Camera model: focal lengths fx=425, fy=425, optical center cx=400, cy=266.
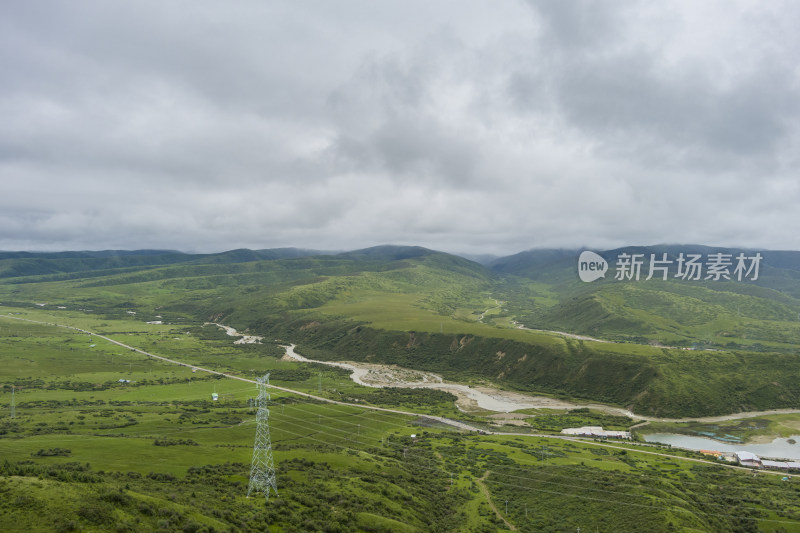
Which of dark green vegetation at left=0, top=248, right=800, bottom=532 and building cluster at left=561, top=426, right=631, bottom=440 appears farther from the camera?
building cluster at left=561, top=426, right=631, bottom=440

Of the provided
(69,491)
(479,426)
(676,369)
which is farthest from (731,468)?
(69,491)

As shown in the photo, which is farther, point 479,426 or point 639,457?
point 479,426

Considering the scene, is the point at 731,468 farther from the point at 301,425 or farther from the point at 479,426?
the point at 301,425

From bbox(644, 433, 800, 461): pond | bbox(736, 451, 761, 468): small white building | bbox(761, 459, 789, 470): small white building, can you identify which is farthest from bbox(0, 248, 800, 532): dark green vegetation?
bbox(644, 433, 800, 461): pond

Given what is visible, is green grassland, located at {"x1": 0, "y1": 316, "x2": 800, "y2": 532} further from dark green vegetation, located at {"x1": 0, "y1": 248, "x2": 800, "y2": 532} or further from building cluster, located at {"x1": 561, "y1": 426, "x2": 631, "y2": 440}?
building cluster, located at {"x1": 561, "y1": 426, "x2": 631, "y2": 440}

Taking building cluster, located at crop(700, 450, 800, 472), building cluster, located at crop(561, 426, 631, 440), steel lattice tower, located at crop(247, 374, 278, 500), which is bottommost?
building cluster, located at crop(561, 426, 631, 440)

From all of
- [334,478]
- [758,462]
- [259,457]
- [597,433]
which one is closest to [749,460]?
[758,462]
